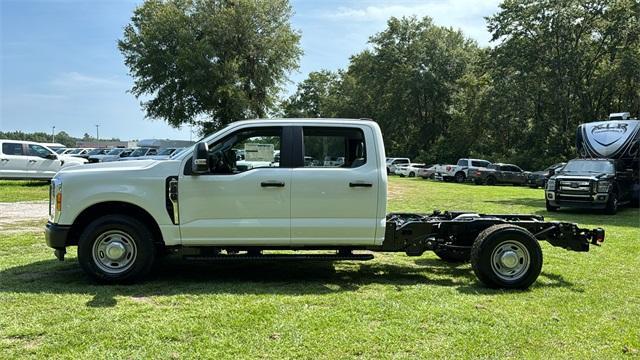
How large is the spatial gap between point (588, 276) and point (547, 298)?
1.62m

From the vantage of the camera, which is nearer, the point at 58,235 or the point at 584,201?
the point at 58,235

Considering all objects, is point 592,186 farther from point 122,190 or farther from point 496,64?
point 496,64

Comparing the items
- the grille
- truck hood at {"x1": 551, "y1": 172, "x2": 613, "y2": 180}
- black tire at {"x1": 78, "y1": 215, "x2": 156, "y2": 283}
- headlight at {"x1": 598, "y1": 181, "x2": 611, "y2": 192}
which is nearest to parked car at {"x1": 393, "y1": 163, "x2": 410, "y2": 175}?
truck hood at {"x1": 551, "y1": 172, "x2": 613, "y2": 180}

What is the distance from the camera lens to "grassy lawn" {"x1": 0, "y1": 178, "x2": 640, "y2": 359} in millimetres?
4641

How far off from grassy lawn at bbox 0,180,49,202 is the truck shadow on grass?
454 inches

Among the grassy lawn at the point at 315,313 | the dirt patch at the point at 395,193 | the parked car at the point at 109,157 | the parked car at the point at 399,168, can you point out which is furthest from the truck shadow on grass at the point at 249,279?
the parked car at the point at 399,168

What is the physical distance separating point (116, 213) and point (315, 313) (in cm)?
285

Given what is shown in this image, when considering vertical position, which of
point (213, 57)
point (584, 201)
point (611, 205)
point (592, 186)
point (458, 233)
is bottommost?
point (611, 205)

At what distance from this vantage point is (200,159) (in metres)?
6.33

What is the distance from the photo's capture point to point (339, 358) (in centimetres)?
442

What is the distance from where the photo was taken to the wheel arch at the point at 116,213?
6715 mm

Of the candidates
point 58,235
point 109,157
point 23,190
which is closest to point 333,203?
point 58,235

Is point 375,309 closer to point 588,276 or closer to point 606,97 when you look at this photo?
point 588,276

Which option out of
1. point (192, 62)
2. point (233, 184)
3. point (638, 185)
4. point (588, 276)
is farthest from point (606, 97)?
point (233, 184)
